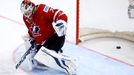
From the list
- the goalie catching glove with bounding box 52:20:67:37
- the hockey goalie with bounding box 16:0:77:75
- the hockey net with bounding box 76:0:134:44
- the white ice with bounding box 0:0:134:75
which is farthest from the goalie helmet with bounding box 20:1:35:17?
the hockey net with bounding box 76:0:134:44

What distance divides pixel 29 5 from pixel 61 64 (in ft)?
1.73

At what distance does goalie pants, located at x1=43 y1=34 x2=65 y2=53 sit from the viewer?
8.18 ft

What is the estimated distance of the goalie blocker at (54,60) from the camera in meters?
2.45

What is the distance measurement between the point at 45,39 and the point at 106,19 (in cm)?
177

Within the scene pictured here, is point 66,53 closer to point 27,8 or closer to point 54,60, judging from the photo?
point 54,60

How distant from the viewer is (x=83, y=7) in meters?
4.06

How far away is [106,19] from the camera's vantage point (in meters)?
4.14

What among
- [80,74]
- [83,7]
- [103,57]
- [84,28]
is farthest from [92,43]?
[80,74]

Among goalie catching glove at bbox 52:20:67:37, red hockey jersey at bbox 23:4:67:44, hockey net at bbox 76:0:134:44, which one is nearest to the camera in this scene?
goalie catching glove at bbox 52:20:67:37

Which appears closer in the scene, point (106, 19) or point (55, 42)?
point (55, 42)

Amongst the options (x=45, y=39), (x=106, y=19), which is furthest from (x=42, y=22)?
(x=106, y=19)

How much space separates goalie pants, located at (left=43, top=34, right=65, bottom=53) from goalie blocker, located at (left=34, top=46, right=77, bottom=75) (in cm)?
6

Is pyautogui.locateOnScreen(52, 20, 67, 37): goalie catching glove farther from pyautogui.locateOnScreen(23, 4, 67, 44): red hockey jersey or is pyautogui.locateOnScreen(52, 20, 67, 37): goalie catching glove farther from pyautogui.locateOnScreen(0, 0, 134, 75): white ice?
pyautogui.locateOnScreen(0, 0, 134, 75): white ice

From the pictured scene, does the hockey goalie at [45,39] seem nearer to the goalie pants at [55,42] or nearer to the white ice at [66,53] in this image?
the goalie pants at [55,42]
